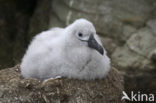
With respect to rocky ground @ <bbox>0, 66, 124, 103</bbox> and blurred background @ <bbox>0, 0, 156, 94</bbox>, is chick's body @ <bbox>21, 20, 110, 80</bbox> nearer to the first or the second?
rocky ground @ <bbox>0, 66, 124, 103</bbox>

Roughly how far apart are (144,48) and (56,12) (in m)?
2.64

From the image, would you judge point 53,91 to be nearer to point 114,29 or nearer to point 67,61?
point 67,61

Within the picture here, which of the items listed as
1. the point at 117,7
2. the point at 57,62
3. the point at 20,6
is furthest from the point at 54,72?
the point at 20,6

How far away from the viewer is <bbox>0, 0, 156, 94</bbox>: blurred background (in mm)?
8586

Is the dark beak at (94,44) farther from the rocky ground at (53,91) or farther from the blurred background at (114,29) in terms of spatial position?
the blurred background at (114,29)

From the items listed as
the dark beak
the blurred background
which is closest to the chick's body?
the dark beak

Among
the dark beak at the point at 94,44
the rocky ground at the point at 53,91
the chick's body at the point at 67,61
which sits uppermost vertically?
the dark beak at the point at 94,44

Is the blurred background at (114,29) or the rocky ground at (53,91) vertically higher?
the blurred background at (114,29)

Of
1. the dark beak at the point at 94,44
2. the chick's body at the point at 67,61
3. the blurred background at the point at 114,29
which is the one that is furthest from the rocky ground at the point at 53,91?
the blurred background at the point at 114,29

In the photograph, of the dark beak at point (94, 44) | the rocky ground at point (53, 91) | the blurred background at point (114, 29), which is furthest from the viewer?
the blurred background at point (114, 29)

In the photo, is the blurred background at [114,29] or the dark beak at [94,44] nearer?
the dark beak at [94,44]

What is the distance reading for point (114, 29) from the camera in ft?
30.9

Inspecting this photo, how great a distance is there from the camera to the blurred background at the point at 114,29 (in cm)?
859

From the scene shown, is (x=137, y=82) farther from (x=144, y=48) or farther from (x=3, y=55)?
(x=3, y=55)
